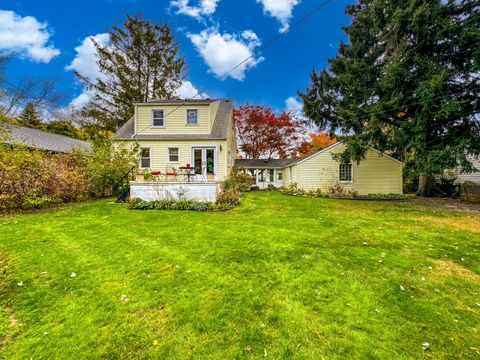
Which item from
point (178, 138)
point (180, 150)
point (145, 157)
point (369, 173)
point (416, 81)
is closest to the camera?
point (416, 81)

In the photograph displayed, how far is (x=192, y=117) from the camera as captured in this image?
48.4ft

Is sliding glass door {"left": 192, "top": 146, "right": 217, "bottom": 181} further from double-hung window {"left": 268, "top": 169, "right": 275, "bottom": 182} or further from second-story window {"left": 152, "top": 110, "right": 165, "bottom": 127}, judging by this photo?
double-hung window {"left": 268, "top": 169, "right": 275, "bottom": 182}

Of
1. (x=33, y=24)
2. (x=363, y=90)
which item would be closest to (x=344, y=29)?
(x=363, y=90)

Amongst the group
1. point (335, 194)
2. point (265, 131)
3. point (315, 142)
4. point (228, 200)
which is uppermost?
point (265, 131)

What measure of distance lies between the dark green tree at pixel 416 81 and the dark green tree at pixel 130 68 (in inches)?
715

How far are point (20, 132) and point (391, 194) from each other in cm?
2890

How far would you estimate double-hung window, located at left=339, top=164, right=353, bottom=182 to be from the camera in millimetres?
16812

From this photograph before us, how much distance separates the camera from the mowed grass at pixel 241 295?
7.55 ft

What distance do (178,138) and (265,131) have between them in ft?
48.3

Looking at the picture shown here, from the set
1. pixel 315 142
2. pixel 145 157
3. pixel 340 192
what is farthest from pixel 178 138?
pixel 315 142

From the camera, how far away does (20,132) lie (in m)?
16.8

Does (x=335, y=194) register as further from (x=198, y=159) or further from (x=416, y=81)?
(x=198, y=159)

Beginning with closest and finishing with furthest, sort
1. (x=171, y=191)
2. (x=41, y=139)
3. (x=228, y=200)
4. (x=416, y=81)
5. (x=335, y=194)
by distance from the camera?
(x=171, y=191) → (x=228, y=200) → (x=416, y=81) → (x=335, y=194) → (x=41, y=139)

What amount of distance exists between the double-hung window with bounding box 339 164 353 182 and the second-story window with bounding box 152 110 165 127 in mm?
13787
